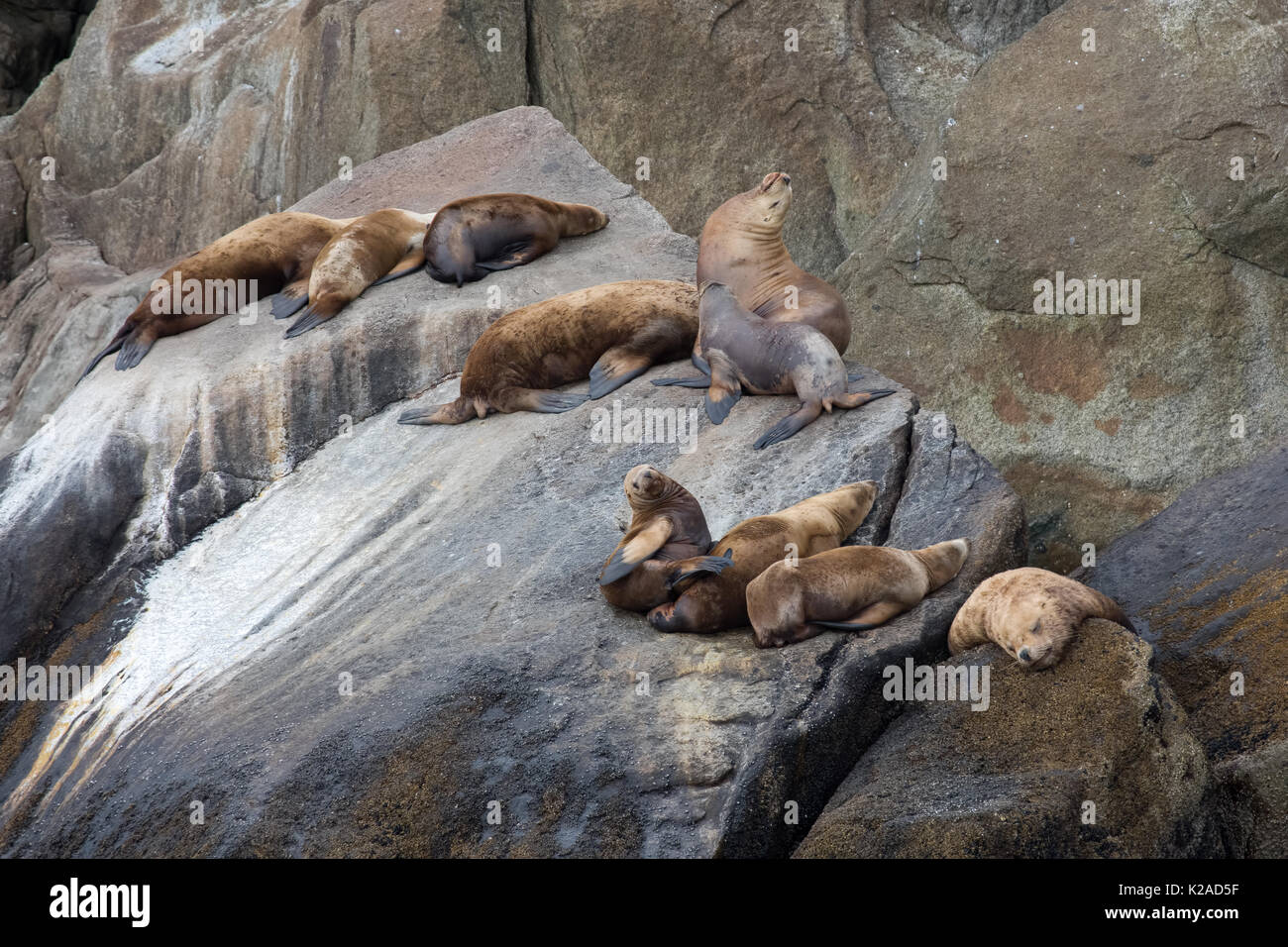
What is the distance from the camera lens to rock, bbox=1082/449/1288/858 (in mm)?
4430

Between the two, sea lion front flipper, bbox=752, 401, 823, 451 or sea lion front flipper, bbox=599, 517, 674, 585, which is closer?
sea lion front flipper, bbox=599, 517, 674, 585

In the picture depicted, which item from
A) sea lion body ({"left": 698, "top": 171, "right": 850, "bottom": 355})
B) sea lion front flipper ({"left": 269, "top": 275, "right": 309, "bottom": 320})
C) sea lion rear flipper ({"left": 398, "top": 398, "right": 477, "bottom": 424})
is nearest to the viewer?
sea lion body ({"left": 698, "top": 171, "right": 850, "bottom": 355})

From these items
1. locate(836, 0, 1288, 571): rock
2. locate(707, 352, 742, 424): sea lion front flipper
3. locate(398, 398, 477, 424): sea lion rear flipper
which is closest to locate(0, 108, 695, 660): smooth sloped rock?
locate(398, 398, 477, 424): sea lion rear flipper

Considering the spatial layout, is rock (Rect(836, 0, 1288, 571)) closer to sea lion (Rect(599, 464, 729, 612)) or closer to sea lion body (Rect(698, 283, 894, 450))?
sea lion body (Rect(698, 283, 894, 450))

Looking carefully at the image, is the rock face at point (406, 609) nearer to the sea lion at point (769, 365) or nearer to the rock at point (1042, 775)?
the sea lion at point (769, 365)

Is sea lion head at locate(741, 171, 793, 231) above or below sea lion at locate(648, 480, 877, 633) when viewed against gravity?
above

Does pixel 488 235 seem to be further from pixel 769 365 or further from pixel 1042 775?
pixel 1042 775

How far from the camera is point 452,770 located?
4559 millimetres

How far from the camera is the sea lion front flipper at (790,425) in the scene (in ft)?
19.9

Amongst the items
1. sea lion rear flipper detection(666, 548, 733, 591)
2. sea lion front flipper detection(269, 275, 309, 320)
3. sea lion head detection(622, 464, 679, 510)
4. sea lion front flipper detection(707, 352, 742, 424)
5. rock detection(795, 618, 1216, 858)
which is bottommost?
rock detection(795, 618, 1216, 858)

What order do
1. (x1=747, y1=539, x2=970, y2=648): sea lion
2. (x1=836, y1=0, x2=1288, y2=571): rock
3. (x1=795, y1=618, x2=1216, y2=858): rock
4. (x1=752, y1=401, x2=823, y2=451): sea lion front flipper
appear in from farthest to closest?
(x1=836, y1=0, x2=1288, y2=571): rock, (x1=752, y1=401, x2=823, y2=451): sea lion front flipper, (x1=747, y1=539, x2=970, y2=648): sea lion, (x1=795, y1=618, x2=1216, y2=858): rock

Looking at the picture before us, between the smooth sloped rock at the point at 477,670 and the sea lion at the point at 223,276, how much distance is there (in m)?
1.54

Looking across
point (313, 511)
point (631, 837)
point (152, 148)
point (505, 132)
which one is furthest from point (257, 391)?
point (152, 148)

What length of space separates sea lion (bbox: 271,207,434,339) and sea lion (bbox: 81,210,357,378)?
178mm
